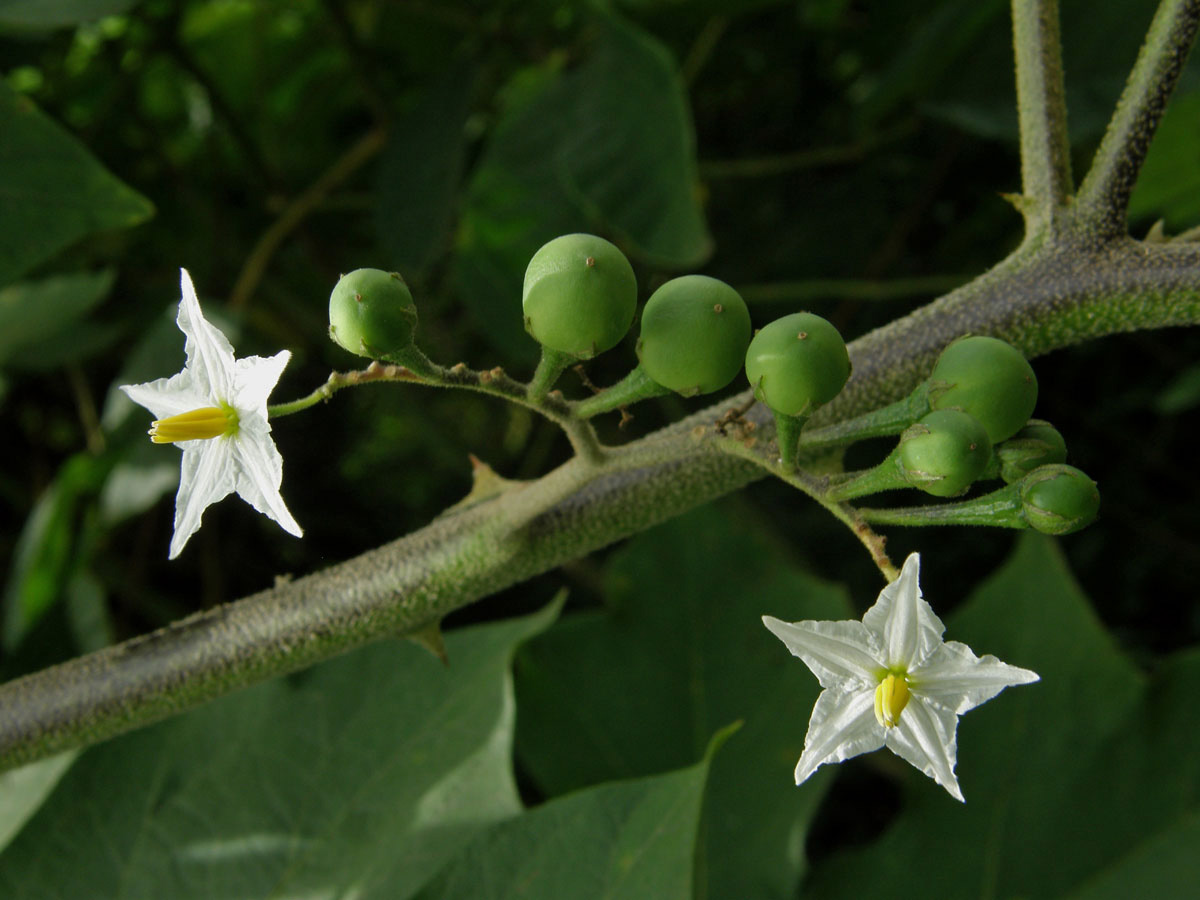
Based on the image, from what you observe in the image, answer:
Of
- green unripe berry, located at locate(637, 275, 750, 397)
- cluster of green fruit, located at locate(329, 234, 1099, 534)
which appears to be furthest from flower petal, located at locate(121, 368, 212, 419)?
green unripe berry, located at locate(637, 275, 750, 397)

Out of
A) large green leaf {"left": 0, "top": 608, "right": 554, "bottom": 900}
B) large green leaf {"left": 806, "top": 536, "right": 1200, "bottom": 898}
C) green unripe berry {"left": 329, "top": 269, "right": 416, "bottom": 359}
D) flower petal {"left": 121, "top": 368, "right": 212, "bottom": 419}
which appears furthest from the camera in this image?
large green leaf {"left": 806, "top": 536, "right": 1200, "bottom": 898}

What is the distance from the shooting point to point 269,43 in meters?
1.87

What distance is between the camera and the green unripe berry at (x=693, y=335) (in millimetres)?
583

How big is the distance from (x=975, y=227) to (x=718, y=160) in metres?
0.45

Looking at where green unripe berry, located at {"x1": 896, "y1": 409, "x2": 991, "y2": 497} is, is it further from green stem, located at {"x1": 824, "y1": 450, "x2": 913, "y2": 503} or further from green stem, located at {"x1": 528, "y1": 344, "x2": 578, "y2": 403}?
green stem, located at {"x1": 528, "y1": 344, "x2": 578, "y2": 403}

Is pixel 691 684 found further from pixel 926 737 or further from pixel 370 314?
pixel 370 314

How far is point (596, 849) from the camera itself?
825 mm

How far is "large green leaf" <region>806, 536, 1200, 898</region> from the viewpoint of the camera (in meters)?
1.21

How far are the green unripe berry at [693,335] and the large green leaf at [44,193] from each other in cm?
64

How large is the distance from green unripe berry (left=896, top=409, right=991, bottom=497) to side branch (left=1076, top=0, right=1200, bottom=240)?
0.20 m

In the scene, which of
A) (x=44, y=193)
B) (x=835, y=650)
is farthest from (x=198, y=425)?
(x=44, y=193)

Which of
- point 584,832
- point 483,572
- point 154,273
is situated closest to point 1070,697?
point 584,832

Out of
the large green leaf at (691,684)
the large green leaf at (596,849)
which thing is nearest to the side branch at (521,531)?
the large green leaf at (596,849)

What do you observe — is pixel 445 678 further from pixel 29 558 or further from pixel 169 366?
pixel 29 558
